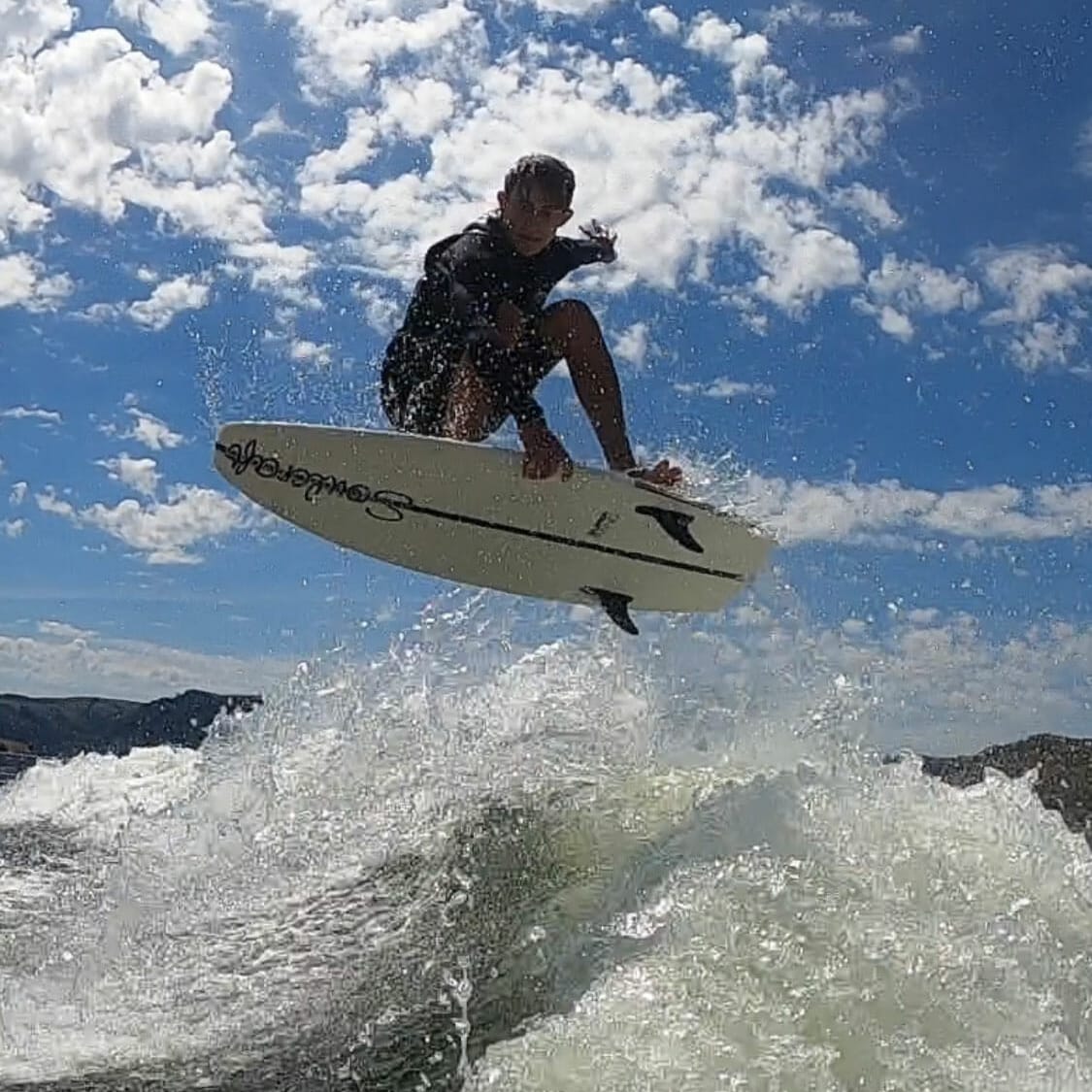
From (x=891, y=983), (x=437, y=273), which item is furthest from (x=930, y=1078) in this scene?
(x=437, y=273)

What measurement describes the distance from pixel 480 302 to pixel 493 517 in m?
1.17

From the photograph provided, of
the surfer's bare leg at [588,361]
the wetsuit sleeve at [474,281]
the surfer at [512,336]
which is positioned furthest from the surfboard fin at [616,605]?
the wetsuit sleeve at [474,281]

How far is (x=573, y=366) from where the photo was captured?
274 inches

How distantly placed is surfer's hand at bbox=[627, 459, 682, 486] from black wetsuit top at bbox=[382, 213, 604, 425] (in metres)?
0.72

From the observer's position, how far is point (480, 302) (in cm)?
670

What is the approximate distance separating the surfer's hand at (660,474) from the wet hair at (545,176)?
1.45 metres

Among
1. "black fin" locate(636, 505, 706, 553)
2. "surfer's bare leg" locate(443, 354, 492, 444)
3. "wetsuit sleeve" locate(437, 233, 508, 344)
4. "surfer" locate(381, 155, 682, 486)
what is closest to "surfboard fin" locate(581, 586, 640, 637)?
"black fin" locate(636, 505, 706, 553)

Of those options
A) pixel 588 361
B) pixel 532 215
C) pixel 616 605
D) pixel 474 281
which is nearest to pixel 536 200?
pixel 532 215

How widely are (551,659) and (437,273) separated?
2476mm

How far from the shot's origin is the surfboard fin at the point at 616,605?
745 centimetres

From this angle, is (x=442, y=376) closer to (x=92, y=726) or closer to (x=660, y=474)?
(x=660, y=474)

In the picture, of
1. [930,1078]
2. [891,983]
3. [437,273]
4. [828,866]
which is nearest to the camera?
[930,1078]

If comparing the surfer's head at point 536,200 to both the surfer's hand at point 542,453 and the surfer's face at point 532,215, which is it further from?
the surfer's hand at point 542,453

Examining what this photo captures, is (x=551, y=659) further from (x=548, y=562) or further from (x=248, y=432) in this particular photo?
(x=248, y=432)
